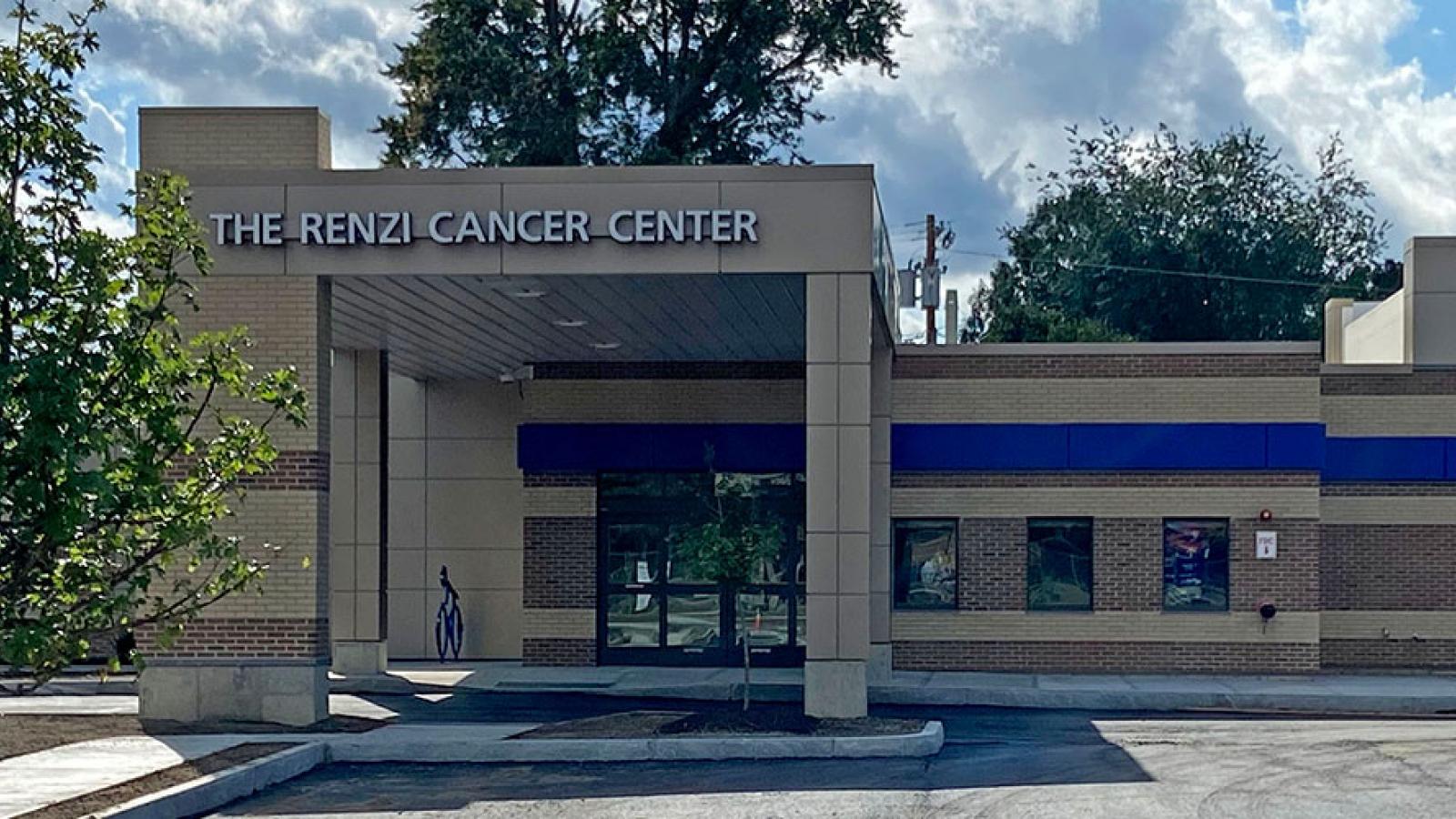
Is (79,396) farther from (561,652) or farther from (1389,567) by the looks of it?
(1389,567)

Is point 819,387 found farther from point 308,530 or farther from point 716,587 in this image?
point 716,587

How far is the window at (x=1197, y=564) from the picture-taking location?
86.0 ft

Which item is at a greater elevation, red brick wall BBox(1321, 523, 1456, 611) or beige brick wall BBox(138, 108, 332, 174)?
beige brick wall BBox(138, 108, 332, 174)

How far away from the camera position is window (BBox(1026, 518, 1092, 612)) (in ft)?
86.5

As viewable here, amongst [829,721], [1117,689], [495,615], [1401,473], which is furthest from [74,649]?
[1401,473]

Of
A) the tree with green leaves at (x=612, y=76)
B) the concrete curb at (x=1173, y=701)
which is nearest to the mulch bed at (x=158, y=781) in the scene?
the concrete curb at (x=1173, y=701)

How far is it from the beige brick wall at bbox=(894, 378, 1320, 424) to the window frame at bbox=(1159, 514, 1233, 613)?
4.67 ft

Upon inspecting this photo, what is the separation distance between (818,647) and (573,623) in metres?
8.92

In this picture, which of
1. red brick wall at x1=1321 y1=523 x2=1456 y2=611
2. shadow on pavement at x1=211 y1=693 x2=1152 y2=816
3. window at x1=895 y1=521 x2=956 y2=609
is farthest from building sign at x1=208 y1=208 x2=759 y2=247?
red brick wall at x1=1321 y1=523 x2=1456 y2=611

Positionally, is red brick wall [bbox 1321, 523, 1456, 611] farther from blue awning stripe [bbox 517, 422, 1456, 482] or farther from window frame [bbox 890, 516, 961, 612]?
window frame [bbox 890, 516, 961, 612]

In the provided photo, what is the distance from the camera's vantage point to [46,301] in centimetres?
1154

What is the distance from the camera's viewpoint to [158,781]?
574 inches

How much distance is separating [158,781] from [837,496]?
23.9ft

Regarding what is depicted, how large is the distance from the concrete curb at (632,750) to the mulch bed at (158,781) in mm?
832
